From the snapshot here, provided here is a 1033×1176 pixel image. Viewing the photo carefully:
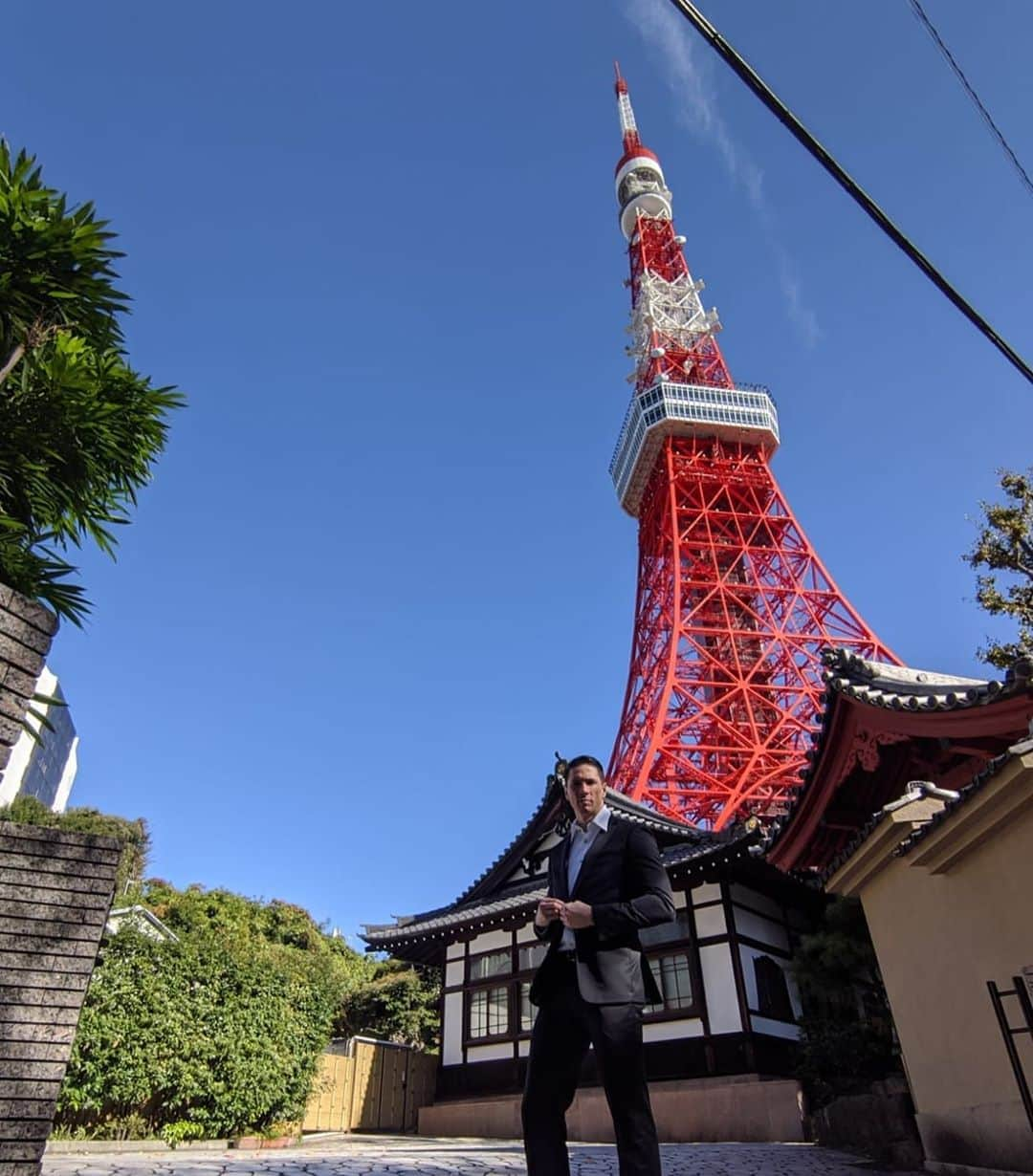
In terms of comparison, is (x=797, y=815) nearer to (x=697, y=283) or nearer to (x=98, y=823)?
(x=98, y=823)

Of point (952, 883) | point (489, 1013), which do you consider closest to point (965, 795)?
point (952, 883)

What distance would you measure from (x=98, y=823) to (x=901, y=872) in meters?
27.7

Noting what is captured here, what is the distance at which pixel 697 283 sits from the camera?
36.3 metres

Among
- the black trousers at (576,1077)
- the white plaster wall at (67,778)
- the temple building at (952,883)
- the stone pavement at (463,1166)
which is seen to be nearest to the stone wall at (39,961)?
the stone pavement at (463,1166)

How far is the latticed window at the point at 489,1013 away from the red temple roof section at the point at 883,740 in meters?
7.47

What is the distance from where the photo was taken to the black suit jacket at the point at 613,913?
2.38 meters

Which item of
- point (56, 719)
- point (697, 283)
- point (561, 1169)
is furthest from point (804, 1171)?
point (56, 719)

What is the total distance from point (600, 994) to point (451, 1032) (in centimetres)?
1313

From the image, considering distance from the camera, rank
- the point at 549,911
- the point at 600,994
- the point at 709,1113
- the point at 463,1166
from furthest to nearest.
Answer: the point at 709,1113 < the point at 463,1166 < the point at 549,911 < the point at 600,994

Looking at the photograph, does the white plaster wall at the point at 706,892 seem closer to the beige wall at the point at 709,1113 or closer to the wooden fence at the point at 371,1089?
the beige wall at the point at 709,1113

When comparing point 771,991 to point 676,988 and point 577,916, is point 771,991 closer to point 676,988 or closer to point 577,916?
point 676,988

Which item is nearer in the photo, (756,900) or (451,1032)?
(756,900)

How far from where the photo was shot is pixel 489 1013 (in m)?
13.1

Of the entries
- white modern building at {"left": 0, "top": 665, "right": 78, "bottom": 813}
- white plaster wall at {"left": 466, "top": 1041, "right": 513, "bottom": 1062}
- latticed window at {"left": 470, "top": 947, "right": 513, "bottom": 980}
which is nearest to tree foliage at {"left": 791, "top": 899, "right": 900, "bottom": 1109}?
white plaster wall at {"left": 466, "top": 1041, "right": 513, "bottom": 1062}
